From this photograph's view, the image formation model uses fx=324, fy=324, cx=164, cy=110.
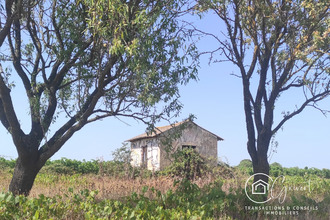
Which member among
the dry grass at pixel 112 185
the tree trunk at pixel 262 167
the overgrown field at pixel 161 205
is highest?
the tree trunk at pixel 262 167

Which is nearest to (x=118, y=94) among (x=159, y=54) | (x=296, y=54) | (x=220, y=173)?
(x=159, y=54)

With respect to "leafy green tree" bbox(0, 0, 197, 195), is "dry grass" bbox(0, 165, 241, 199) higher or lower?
lower

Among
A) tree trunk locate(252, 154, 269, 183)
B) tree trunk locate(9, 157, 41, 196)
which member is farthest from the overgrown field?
tree trunk locate(252, 154, 269, 183)

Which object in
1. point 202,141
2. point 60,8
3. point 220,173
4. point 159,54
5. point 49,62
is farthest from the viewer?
point 202,141

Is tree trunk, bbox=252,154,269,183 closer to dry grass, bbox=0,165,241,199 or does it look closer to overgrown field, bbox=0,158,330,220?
overgrown field, bbox=0,158,330,220

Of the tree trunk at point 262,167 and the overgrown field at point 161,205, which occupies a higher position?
the tree trunk at point 262,167

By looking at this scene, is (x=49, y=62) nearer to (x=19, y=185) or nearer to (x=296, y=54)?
(x=19, y=185)

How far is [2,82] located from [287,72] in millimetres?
9113

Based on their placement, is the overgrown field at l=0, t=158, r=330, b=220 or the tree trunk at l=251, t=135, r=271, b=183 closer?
the overgrown field at l=0, t=158, r=330, b=220

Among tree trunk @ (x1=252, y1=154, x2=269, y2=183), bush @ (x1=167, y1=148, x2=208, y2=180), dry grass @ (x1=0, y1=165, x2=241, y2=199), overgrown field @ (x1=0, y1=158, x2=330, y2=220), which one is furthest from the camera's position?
bush @ (x1=167, y1=148, x2=208, y2=180)

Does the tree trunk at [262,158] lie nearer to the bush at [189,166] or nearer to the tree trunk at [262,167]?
the tree trunk at [262,167]

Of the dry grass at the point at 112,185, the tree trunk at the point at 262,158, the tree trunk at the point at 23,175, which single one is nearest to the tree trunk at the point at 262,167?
the tree trunk at the point at 262,158

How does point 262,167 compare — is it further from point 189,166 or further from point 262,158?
point 189,166

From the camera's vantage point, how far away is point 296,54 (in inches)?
412
